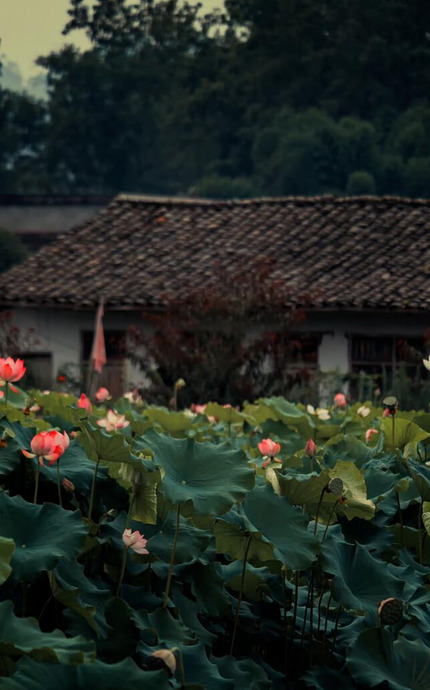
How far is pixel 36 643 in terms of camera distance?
249 centimetres

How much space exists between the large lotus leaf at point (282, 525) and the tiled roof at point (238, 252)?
671 inches

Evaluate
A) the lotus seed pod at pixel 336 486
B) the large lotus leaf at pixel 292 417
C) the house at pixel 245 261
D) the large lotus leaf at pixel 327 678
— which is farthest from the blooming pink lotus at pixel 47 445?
the house at pixel 245 261

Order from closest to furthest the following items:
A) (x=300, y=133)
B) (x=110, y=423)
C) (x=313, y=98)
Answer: (x=110, y=423)
(x=300, y=133)
(x=313, y=98)

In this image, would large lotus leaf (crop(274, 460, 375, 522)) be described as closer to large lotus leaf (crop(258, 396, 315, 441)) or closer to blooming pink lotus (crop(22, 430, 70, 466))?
blooming pink lotus (crop(22, 430, 70, 466))

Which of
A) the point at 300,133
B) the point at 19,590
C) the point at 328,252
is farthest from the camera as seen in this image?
the point at 300,133

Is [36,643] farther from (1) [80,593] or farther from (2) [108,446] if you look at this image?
(2) [108,446]

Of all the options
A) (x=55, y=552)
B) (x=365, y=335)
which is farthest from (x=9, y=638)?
(x=365, y=335)

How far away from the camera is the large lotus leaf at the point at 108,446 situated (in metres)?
3.07

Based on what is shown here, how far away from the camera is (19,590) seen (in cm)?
300

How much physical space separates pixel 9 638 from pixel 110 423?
1.91m

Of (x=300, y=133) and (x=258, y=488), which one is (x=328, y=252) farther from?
(x=300, y=133)

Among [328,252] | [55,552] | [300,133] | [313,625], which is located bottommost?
[313,625]

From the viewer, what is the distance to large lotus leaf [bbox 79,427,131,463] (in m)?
3.07

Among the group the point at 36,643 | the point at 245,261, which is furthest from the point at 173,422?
the point at 245,261
